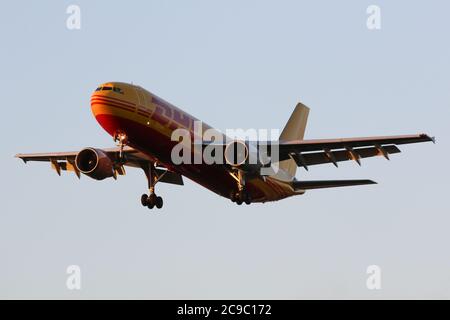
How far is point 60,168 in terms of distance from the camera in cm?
6372

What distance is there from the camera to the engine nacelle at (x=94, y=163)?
56.4 metres

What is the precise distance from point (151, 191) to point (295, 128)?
13.1m

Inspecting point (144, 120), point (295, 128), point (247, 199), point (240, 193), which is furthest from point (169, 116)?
point (295, 128)

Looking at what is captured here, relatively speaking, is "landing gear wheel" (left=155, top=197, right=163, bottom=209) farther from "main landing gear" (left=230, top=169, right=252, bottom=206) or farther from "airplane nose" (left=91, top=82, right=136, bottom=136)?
"airplane nose" (left=91, top=82, right=136, bottom=136)

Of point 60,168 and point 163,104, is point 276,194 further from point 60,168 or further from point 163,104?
point 60,168

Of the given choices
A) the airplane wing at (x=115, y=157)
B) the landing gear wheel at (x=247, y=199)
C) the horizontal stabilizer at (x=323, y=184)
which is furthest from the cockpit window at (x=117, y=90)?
the horizontal stabilizer at (x=323, y=184)

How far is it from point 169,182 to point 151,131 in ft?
33.1

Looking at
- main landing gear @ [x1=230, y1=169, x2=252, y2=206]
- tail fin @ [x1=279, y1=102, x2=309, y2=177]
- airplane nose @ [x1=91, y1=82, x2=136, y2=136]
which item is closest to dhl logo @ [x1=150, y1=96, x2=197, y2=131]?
airplane nose @ [x1=91, y1=82, x2=136, y2=136]

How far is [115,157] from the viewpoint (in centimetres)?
5762

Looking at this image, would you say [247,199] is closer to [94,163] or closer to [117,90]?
[94,163]

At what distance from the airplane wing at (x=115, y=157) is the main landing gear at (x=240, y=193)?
5779 mm

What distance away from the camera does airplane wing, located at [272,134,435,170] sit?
5319 centimetres

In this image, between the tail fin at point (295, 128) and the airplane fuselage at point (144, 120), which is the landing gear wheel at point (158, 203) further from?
the tail fin at point (295, 128)
